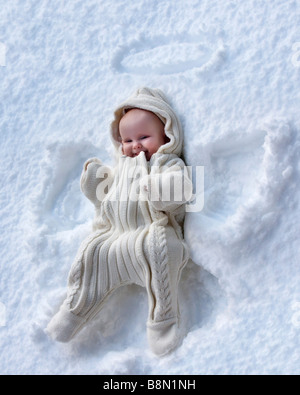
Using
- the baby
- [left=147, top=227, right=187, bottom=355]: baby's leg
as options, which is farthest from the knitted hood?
[left=147, top=227, right=187, bottom=355]: baby's leg

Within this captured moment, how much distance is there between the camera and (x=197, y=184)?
4.64ft

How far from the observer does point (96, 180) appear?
1.42 meters

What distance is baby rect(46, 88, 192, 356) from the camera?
4.24 feet

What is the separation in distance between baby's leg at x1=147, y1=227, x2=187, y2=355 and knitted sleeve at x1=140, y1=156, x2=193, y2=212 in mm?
78

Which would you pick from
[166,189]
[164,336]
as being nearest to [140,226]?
[166,189]

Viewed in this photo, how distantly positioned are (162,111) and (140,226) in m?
0.29

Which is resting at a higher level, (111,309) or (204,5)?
(204,5)

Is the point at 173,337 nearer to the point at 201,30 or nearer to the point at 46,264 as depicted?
the point at 46,264

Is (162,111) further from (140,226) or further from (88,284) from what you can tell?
(88,284)

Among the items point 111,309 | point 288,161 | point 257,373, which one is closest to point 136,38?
point 288,161

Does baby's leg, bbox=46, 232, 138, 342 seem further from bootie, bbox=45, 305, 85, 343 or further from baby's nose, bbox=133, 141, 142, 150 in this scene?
baby's nose, bbox=133, 141, 142, 150

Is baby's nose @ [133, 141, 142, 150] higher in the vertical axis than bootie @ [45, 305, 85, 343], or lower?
higher

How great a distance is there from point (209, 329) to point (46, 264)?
0.47 m

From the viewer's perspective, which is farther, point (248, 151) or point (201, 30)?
point (201, 30)
